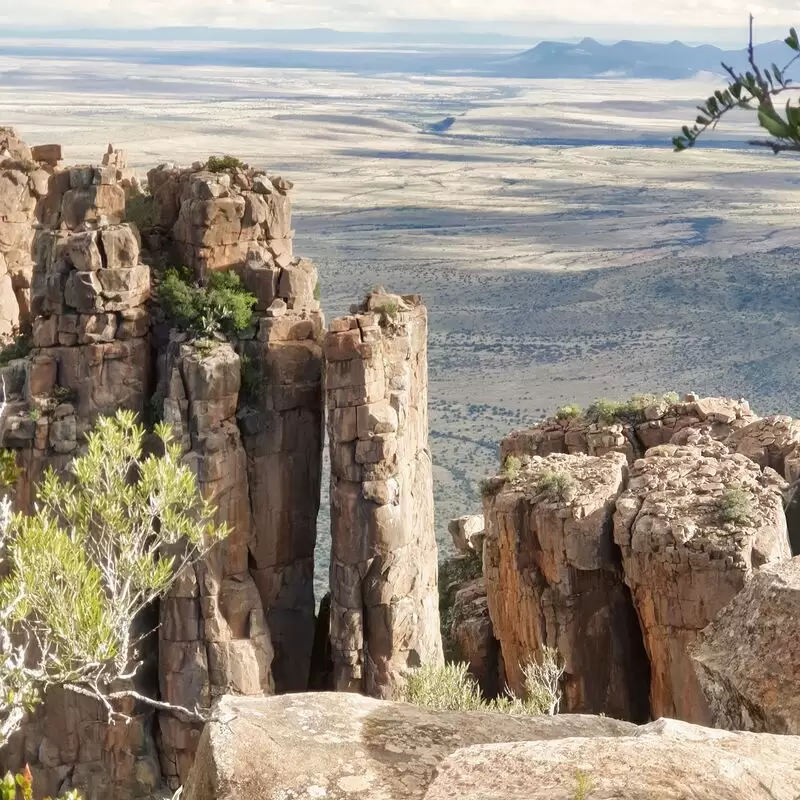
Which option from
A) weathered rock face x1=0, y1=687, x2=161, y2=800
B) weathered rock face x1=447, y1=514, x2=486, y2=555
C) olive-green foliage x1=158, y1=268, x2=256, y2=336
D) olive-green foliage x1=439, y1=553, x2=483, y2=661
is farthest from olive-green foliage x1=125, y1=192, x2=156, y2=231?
weathered rock face x1=447, y1=514, x2=486, y2=555

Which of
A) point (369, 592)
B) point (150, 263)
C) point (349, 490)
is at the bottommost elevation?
point (369, 592)

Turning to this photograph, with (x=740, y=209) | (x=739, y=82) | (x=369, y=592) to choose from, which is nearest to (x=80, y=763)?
(x=369, y=592)

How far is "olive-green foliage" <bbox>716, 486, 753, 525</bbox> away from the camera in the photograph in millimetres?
26984

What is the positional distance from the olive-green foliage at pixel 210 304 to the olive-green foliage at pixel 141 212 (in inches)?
82.2

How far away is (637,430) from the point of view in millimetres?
36500

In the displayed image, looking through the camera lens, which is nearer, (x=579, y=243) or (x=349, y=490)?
(x=349, y=490)

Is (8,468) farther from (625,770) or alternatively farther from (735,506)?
(625,770)

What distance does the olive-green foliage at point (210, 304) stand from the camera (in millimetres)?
30380

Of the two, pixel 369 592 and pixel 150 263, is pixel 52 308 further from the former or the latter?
pixel 369 592

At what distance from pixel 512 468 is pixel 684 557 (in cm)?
583

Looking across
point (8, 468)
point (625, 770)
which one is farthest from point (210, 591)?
point (625, 770)

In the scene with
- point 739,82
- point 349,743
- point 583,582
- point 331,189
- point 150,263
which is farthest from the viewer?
point 331,189

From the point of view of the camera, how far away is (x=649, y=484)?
29.3m

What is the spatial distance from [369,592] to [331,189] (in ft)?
517
